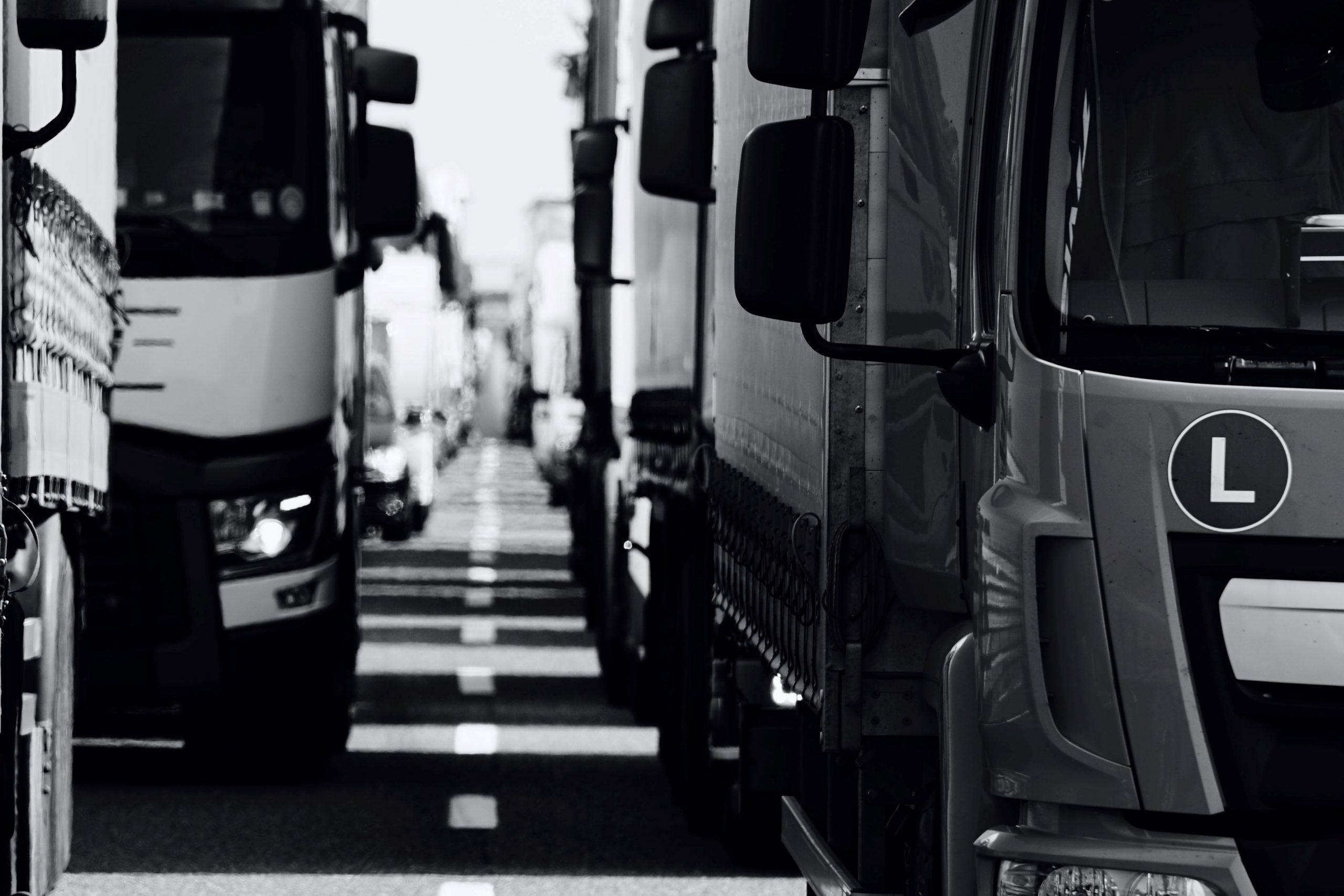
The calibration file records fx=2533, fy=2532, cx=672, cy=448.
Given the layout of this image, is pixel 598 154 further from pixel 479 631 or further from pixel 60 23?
pixel 60 23

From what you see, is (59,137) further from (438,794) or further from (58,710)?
(438,794)

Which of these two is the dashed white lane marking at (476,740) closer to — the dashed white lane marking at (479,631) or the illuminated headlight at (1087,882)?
the dashed white lane marking at (479,631)

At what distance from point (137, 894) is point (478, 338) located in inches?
2787

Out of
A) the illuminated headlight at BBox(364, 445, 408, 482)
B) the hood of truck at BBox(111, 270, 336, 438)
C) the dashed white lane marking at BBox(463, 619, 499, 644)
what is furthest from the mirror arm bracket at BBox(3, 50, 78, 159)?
the illuminated headlight at BBox(364, 445, 408, 482)

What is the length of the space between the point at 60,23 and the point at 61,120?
26cm

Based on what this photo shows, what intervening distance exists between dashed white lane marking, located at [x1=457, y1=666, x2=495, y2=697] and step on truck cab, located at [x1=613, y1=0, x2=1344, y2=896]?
9.29 meters

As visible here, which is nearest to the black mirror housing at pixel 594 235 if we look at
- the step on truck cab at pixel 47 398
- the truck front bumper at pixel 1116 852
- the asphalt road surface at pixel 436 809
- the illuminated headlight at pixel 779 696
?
the asphalt road surface at pixel 436 809

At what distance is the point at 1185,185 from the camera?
4.47m

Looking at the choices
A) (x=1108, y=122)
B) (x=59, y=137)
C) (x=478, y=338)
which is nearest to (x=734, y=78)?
(x=59, y=137)

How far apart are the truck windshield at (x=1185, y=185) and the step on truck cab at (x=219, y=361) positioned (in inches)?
236

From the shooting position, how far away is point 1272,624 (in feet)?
13.8

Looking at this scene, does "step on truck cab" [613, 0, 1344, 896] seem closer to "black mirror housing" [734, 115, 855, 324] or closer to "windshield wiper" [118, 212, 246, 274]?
"black mirror housing" [734, 115, 855, 324]

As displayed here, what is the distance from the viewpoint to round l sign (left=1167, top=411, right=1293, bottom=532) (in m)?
4.22

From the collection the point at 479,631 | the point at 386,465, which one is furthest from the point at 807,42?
the point at 386,465
